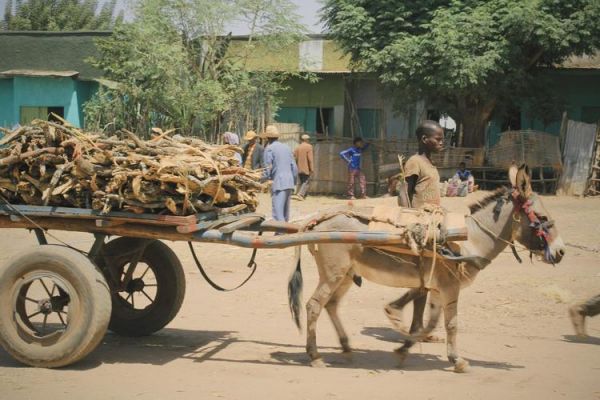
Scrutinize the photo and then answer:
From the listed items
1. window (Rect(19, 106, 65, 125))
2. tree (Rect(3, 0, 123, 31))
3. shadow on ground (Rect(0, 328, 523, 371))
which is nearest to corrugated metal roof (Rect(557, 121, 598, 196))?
shadow on ground (Rect(0, 328, 523, 371))

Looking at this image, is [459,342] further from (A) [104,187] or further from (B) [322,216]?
(A) [104,187]

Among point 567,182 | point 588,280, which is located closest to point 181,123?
point 567,182

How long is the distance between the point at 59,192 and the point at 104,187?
38 cm

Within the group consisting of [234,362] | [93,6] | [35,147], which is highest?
[93,6]

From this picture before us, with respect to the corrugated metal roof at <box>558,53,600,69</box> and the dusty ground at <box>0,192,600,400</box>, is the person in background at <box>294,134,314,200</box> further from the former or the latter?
the dusty ground at <box>0,192,600,400</box>

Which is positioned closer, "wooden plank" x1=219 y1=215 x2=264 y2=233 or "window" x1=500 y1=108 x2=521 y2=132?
"wooden plank" x1=219 y1=215 x2=264 y2=233

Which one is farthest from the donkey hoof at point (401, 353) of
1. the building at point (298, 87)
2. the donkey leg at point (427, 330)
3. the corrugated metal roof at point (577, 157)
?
the building at point (298, 87)

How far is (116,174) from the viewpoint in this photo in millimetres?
5977

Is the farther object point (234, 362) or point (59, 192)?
point (234, 362)

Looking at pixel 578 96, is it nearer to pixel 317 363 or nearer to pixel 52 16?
pixel 317 363

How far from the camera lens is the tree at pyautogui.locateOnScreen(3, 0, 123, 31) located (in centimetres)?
4138

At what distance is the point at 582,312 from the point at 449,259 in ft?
5.76

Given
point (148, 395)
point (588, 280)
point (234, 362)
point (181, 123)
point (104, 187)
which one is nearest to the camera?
point (148, 395)

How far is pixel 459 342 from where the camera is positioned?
24.4 feet
